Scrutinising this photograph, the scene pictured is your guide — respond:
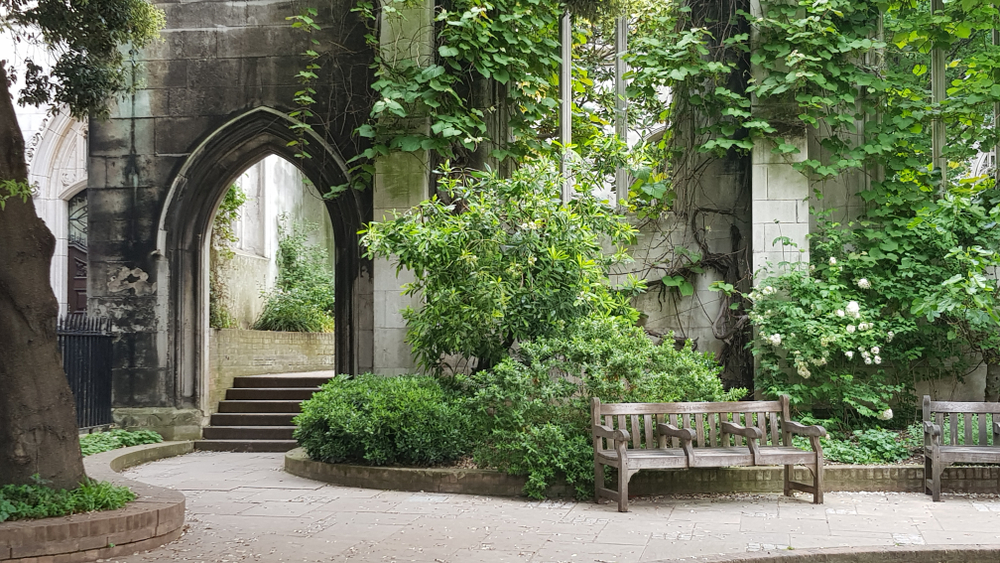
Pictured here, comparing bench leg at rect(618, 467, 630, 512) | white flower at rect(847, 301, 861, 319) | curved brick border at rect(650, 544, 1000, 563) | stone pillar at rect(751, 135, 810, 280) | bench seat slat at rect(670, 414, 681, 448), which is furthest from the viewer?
stone pillar at rect(751, 135, 810, 280)

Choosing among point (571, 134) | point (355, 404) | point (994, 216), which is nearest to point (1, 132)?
point (355, 404)

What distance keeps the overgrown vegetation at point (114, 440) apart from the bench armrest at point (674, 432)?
634cm

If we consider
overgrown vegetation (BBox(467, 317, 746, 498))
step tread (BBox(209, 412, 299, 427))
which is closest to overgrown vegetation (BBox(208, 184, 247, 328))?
step tread (BBox(209, 412, 299, 427))

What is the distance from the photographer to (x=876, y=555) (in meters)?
5.77

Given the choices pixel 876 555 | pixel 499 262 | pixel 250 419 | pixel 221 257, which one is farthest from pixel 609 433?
pixel 221 257

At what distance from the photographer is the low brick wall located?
13461 mm

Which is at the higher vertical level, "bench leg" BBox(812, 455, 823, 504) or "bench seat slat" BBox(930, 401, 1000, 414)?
"bench seat slat" BBox(930, 401, 1000, 414)

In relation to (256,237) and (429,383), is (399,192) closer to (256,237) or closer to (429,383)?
(429,383)

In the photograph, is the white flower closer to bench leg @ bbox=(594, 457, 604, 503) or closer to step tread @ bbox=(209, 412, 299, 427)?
bench leg @ bbox=(594, 457, 604, 503)

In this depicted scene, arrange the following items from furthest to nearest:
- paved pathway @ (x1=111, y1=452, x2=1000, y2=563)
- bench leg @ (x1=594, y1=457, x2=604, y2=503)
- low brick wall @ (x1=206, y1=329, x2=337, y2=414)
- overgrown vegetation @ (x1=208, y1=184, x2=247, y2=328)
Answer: overgrown vegetation @ (x1=208, y1=184, x2=247, y2=328) < low brick wall @ (x1=206, y1=329, x2=337, y2=414) < bench leg @ (x1=594, y1=457, x2=604, y2=503) < paved pathway @ (x1=111, y1=452, x2=1000, y2=563)

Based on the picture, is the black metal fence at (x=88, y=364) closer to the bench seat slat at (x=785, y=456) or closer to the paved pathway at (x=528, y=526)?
the paved pathway at (x=528, y=526)

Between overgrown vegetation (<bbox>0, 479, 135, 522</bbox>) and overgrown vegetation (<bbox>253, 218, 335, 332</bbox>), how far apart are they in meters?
11.6

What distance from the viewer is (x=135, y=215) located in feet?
40.2

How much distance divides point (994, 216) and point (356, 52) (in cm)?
771
